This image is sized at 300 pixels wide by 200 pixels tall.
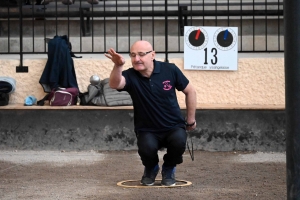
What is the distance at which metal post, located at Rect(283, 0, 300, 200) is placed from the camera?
3271mm

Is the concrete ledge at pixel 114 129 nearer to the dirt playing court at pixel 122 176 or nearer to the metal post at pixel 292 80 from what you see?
the dirt playing court at pixel 122 176

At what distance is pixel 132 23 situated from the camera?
1187cm

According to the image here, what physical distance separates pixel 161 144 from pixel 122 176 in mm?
880

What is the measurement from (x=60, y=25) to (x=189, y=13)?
2.59m

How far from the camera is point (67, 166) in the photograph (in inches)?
316

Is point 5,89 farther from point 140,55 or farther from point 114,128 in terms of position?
point 140,55

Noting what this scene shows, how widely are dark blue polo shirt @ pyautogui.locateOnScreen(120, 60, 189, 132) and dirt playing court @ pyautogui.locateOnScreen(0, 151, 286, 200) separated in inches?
24.9

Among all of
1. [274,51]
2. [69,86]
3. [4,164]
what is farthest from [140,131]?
[274,51]

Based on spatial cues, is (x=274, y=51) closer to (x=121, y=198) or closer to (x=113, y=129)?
(x=113, y=129)

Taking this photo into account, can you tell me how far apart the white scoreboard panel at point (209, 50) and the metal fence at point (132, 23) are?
0.37 metres

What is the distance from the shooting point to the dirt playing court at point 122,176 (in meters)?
6.29

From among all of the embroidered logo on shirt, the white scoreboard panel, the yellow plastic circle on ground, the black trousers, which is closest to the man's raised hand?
the embroidered logo on shirt

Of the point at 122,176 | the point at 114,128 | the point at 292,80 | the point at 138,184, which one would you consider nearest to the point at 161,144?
the point at 138,184

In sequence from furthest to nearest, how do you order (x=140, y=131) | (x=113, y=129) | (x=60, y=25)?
(x=60, y=25) → (x=113, y=129) → (x=140, y=131)
